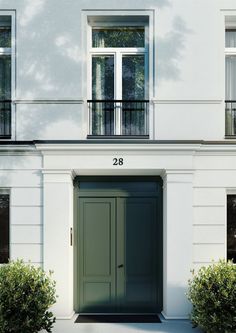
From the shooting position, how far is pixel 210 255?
1009 centimetres

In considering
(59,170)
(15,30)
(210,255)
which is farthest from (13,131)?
(210,255)

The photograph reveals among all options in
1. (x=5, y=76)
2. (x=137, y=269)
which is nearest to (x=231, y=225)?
(x=137, y=269)

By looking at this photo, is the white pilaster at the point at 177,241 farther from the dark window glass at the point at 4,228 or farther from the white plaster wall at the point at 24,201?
the dark window glass at the point at 4,228

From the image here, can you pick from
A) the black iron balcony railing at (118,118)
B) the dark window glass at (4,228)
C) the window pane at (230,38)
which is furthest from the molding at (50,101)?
the window pane at (230,38)

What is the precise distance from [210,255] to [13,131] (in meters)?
4.67

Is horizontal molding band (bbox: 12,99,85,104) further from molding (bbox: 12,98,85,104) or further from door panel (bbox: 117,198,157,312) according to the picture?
door panel (bbox: 117,198,157,312)

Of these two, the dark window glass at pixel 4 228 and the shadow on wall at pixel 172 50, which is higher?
the shadow on wall at pixel 172 50

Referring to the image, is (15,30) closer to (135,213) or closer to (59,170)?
(59,170)

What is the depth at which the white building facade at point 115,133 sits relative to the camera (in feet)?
32.9

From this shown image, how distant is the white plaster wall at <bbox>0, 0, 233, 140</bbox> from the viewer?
10.2 meters

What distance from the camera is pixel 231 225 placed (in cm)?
1043

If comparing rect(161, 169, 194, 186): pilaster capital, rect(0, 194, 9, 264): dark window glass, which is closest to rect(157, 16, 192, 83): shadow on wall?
rect(161, 169, 194, 186): pilaster capital

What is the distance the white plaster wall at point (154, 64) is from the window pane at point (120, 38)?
1.54 feet

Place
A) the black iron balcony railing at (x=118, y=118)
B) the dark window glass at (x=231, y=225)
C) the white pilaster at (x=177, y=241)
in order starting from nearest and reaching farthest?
the white pilaster at (x=177, y=241) < the dark window glass at (x=231, y=225) < the black iron balcony railing at (x=118, y=118)
